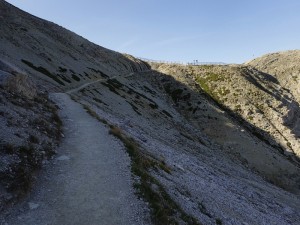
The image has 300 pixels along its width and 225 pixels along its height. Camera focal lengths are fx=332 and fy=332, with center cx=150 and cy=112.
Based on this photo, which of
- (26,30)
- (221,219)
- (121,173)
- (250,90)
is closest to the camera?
(121,173)

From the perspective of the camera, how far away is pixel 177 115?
319 ft

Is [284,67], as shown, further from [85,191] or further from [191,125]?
[85,191]

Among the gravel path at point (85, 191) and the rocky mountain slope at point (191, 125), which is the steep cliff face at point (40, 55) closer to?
the rocky mountain slope at point (191, 125)

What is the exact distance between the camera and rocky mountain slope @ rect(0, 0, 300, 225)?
26741 millimetres

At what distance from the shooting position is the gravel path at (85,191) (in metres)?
16.5

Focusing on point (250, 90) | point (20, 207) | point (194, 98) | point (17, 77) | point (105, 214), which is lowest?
point (20, 207)

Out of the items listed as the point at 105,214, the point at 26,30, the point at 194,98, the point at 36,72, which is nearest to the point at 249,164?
the point at 194,98

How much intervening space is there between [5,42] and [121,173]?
224 ft

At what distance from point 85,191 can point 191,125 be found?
7651 cm

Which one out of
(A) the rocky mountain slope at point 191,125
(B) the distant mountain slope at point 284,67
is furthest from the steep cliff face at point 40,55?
(B) the distant mountain slope at point 284,67

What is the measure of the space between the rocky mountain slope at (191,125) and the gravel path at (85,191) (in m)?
0.90

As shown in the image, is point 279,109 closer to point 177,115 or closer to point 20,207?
point 177,115

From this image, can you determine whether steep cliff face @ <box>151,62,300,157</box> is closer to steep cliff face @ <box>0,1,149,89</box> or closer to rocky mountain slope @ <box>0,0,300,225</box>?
rocky mountain slope @ <box>0,0,300,225</box>

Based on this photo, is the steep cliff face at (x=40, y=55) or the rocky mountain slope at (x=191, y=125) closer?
the rocky mountain slope at (x=191, y=125)
